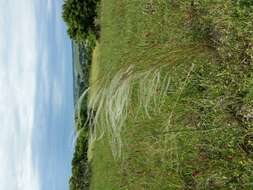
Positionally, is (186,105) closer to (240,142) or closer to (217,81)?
(217,81)

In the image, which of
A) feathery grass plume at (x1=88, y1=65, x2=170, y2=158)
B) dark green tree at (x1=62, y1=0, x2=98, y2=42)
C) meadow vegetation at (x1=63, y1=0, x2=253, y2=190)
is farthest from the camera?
dark green tree at (x1=62, y1=0, x2=98, y2=42)

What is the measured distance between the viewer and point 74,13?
9.59m

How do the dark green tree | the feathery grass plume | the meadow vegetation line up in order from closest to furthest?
1. the feathery grass plume
2. the meadow vegetation
3. the dark green tree

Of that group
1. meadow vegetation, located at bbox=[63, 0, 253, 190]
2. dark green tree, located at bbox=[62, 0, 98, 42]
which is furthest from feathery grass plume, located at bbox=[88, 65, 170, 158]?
dark green tree, located at bbox=[62, 0, 98, 42]

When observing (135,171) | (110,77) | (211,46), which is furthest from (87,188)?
(110,77)

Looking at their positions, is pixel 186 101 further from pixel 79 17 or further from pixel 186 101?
pixel 79 17

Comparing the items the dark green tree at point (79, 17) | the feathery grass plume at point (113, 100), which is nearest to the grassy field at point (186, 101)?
the feathery grass plume at point (113, 100)

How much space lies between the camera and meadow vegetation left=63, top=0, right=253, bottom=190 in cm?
301

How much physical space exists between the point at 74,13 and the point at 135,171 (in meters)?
4.44

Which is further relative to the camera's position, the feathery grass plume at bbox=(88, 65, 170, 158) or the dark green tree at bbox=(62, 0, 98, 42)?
the dark green tree at bbox=(62, 0, 98, 42)

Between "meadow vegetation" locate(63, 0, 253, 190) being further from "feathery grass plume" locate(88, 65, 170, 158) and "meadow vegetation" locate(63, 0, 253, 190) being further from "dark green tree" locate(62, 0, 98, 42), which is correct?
"dark green tree" locate(62, 0, 98, 42)

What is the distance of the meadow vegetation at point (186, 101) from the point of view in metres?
3.01

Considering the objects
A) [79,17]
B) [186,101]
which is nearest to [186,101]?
[186,101]

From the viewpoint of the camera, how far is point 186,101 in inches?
180
